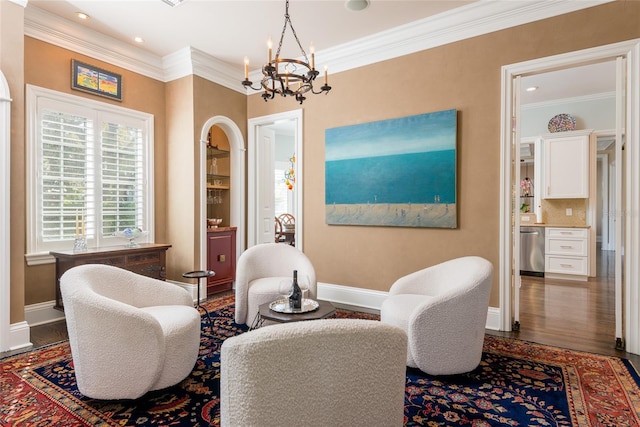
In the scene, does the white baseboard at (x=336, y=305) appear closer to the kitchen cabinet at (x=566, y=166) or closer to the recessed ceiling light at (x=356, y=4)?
the recessed ceiling light at (x=356, y=4)

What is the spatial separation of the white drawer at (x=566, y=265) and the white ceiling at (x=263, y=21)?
441 centimetres

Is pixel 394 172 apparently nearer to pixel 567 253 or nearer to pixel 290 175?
pixel 567 253

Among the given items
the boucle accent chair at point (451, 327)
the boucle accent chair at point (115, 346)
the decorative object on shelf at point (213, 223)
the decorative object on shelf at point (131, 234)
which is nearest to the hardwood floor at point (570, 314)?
the boucle accent chair at point (451, 327)

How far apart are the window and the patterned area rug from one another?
1596 mm

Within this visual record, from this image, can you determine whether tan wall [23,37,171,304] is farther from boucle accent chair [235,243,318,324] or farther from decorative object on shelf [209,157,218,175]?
boucle accent chair [235,243,318,324]

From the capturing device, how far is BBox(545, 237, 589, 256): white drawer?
607 cm

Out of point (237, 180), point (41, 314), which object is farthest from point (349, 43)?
point (41, 314)

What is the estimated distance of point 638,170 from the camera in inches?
118

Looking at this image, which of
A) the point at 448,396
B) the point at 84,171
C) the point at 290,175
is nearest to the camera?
the point at 448,396

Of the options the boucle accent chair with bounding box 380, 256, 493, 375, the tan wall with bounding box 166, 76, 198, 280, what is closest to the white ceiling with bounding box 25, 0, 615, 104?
the tan wall with bounding box 166, 76, 198, 280

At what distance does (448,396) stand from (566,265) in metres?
5.20

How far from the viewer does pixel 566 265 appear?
6.21 m

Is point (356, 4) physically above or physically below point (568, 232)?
above

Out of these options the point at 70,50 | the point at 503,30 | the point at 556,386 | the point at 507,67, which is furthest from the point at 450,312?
the point at 70,50
